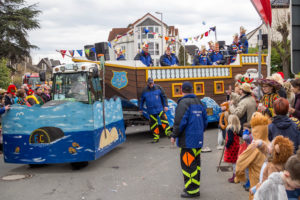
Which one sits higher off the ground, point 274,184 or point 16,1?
point 16,1

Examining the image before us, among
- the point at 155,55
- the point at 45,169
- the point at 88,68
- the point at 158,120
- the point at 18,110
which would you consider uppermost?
the point at 155,55

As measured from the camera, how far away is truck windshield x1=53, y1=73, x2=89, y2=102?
8.50 metres

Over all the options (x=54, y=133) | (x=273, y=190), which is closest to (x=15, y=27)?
(x=54, y=133)

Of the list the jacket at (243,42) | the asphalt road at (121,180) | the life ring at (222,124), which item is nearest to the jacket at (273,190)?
the asphalt road at (121,180)

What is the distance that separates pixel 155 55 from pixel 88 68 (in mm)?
57314

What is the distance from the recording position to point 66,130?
7453 mm

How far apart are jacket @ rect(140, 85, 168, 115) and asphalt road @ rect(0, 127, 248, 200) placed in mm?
2013

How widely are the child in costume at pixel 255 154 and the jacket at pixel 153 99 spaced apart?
663 centimetres

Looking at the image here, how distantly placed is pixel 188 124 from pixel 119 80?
595 cm

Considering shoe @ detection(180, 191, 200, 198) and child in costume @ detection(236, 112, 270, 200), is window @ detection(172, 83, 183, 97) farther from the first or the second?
child in costume @ detection(236, 112, 270, 200)

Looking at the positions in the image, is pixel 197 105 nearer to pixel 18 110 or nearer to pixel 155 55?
pixel 18 110

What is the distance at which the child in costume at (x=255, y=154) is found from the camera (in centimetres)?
432

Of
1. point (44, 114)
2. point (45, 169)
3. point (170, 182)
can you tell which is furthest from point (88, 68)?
point (170, 182)

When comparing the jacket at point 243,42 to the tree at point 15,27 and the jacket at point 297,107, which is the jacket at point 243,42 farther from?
the tree at point 15,27
